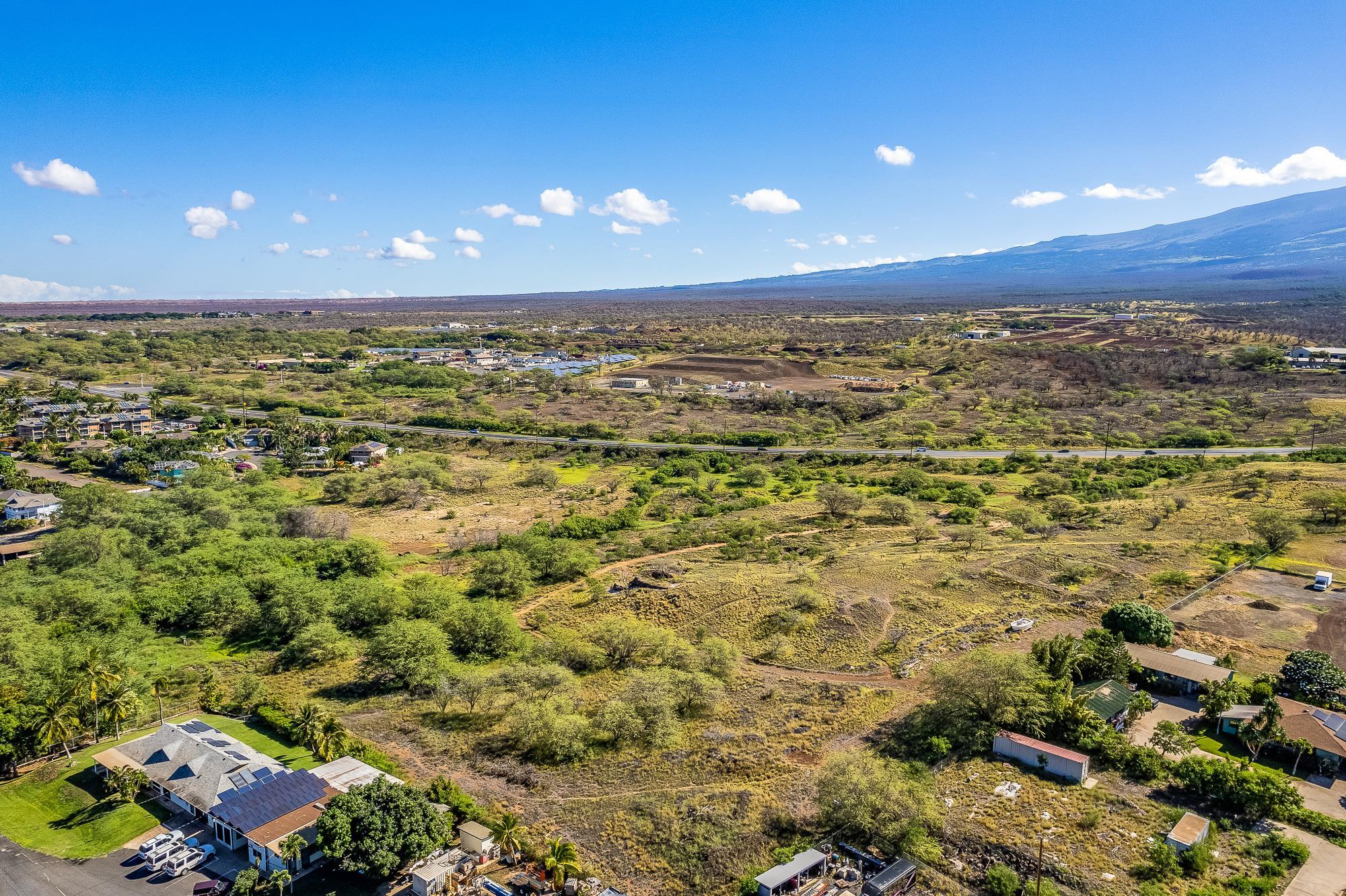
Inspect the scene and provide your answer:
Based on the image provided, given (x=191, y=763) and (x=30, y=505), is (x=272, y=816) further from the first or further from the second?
(x=30, y=505)

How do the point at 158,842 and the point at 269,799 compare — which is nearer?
the point at 158,842

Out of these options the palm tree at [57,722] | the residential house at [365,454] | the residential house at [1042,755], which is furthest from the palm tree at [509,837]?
the residential house at [365,454]

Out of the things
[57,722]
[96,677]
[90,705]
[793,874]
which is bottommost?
[793,874]

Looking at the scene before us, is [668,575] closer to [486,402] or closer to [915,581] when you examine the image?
[915,581]

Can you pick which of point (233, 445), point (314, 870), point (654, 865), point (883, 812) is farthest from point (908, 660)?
point (233, 445)

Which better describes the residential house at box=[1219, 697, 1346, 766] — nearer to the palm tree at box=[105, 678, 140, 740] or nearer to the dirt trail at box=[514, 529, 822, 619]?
the dirt trail at box=[514, 529, 822, 619]

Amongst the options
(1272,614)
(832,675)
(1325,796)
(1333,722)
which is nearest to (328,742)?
(832,675)
